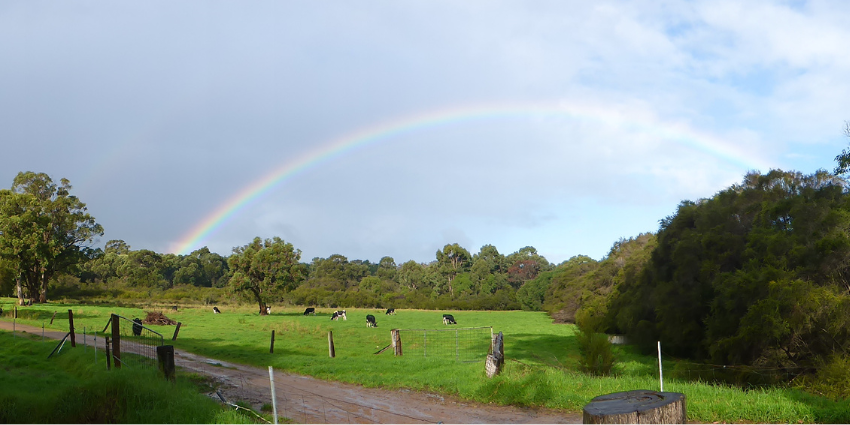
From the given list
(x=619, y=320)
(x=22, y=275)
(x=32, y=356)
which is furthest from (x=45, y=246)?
(x=619, y=320)

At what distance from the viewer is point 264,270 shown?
49.2 m

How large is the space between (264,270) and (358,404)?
39.4 m

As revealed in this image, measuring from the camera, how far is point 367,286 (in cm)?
10275

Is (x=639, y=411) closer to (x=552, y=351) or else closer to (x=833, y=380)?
(x=833, y=380)

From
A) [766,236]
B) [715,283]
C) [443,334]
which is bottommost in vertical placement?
[443,334]

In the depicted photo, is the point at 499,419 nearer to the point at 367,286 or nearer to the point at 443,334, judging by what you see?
the point at 443,334

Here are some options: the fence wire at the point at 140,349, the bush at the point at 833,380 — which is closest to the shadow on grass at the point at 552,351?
the bush at the point at 833,380

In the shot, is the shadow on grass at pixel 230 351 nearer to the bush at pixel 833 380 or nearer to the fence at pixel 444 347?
the fence at pixel 444 347

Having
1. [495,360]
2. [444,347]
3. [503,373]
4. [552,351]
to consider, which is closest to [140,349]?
[444,347]

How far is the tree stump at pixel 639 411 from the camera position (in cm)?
375

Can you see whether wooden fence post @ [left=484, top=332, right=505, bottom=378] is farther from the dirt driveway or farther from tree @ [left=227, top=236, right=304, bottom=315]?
tree @ [left=227, top=236, right=304, bottom=315]

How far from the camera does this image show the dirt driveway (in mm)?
10461

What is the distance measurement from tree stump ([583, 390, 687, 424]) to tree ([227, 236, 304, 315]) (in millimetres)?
46758

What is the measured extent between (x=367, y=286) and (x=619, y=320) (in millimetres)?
75059
